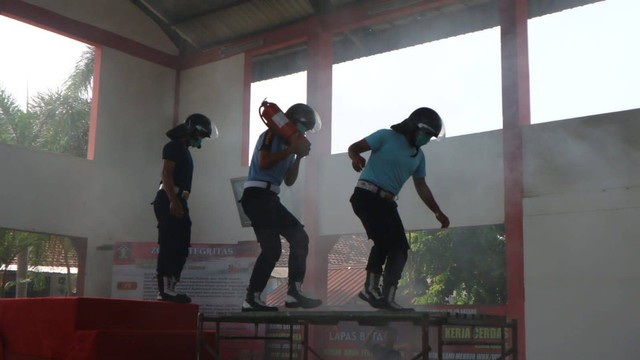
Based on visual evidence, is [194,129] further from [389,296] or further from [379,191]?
[389,296]

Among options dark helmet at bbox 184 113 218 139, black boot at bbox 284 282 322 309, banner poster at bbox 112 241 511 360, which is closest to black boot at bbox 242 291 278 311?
black boot at bbox 284 282 322 309

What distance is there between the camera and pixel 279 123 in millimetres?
5332

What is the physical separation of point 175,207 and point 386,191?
2.00 m

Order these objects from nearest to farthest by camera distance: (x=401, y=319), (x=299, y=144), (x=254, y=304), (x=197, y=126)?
(x=401, y=319)
(x=299, y=144)
(x=254, y=304)
(x=197, y=126)

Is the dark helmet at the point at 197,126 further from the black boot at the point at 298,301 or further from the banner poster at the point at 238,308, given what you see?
the banner poster at the point at 238,308

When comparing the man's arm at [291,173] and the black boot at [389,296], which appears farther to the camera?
the man's arm at [291,173]

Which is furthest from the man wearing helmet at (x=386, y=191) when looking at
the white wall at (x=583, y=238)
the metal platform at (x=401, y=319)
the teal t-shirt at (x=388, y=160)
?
the white wall at (x=583, y=238)

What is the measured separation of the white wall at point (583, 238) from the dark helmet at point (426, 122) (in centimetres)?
343

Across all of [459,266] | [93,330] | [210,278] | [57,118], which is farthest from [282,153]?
[57,118]

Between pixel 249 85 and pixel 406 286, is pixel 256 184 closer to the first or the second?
pixel 249 85

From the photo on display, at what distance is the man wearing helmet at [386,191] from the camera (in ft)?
16.6

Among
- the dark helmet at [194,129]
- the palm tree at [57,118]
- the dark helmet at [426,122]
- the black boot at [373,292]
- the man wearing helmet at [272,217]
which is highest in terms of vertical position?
the palm tree at [57,118]

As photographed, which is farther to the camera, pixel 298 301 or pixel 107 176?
pixel 107 176

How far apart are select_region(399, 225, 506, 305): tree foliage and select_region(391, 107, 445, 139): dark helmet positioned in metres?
14.4
